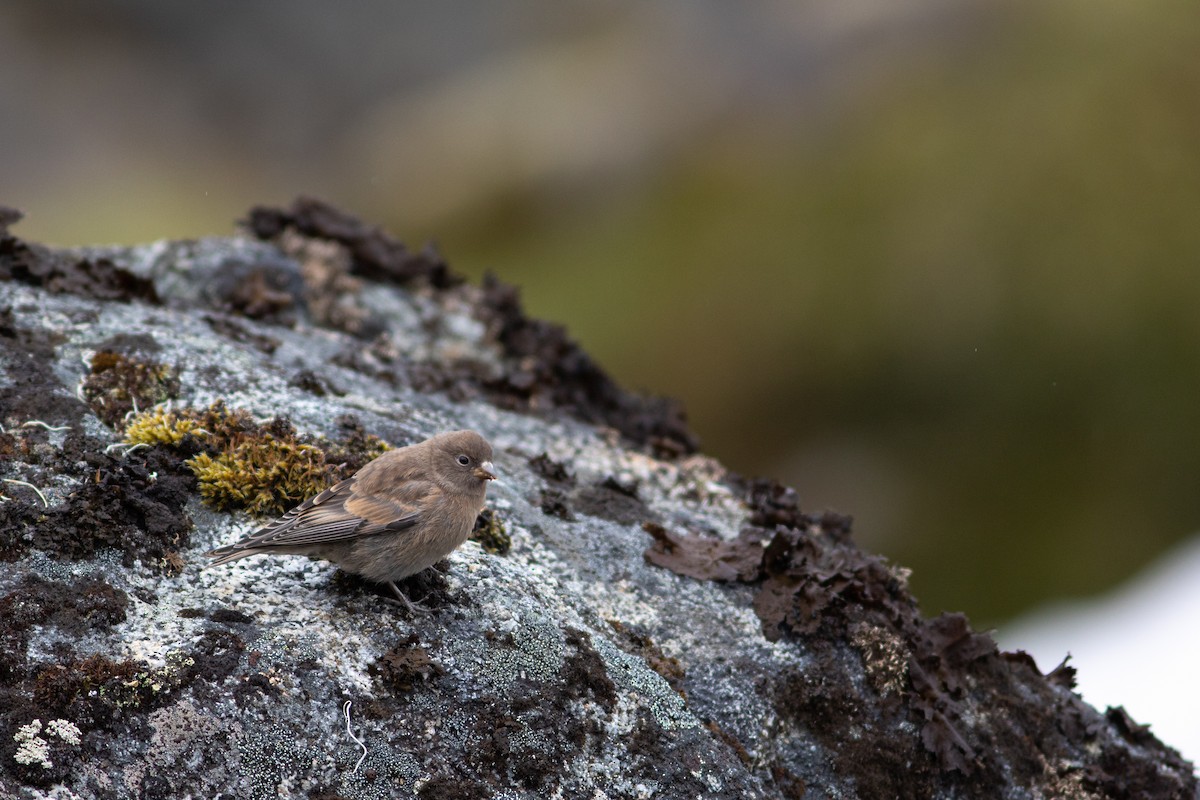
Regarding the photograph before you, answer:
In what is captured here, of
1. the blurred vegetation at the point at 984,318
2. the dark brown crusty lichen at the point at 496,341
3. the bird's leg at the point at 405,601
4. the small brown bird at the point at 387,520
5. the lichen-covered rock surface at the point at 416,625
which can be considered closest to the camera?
the lichen-covered rock surface at the point at 416,625

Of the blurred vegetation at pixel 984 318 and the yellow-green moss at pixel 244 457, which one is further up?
the blurred vegetation at pixel 984 318

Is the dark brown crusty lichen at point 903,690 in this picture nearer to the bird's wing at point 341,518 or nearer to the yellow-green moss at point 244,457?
the bird's wing at point 341,518

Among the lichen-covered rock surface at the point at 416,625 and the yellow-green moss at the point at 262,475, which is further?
the yellow-green moss at the point at 262,475

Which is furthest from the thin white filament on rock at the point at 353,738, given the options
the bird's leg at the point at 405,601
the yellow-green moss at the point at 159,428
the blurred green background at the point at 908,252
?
the blurred green background at the point at 908,252

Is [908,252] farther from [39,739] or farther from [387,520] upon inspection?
[39,739]

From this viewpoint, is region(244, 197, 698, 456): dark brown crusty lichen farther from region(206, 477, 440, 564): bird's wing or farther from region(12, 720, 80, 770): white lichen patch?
region(12, 720, 80, 770): white lichen patch

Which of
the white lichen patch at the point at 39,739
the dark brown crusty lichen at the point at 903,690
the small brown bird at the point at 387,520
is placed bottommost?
the white lichen patch at the point at 39,739

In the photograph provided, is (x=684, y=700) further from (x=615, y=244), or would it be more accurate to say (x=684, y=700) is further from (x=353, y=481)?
(x=615, y=244)
